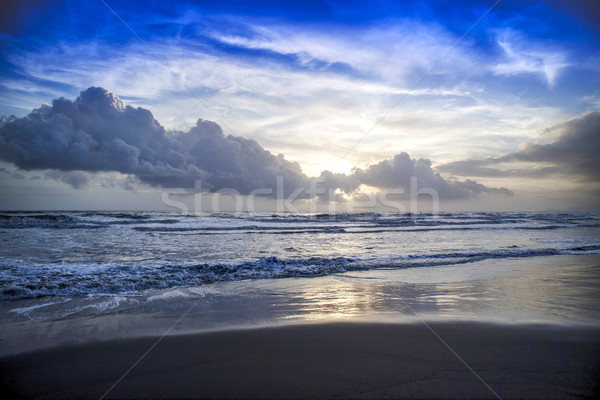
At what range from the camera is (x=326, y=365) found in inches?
141

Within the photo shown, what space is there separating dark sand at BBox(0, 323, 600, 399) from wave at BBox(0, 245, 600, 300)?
3748 mm

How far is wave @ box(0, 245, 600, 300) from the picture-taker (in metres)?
7.21

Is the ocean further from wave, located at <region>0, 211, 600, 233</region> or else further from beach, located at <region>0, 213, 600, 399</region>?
wave, located at <region>0, 211, 600, 233</region>

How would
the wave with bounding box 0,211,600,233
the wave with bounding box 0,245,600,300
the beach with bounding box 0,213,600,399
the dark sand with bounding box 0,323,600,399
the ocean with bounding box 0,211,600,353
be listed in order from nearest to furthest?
the dark sand with bounding box 0,323,600,399
the beach with bounding box 0,213,600,399
the ocean with bounding box 0,211,600,353
the wave with bounding box 0,245,600,300
the wave with bounding box 0,211,600,233

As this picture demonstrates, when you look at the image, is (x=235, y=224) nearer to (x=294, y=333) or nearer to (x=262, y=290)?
(x=262, y=290)

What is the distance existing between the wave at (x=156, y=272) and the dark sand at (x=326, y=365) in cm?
375

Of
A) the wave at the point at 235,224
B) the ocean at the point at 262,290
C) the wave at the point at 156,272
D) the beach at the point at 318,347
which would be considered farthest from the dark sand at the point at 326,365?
the wave at the point at 235,224

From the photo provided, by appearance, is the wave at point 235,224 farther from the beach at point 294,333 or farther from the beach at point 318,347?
the beach at point 318,347

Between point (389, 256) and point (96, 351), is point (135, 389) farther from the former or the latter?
point (389, 256)

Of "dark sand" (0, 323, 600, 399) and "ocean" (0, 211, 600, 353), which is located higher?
"dark sand" (0, 323, 600, 399)

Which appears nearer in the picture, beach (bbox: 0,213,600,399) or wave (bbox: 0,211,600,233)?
beach (bbox: 0,213,600,399)

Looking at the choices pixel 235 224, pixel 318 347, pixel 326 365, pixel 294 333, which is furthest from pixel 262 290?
pixel 235 224

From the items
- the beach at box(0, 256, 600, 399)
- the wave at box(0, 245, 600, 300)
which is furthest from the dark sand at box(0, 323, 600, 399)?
the wave at box(0, 245, 600, 300)

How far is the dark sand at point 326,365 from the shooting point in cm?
306
